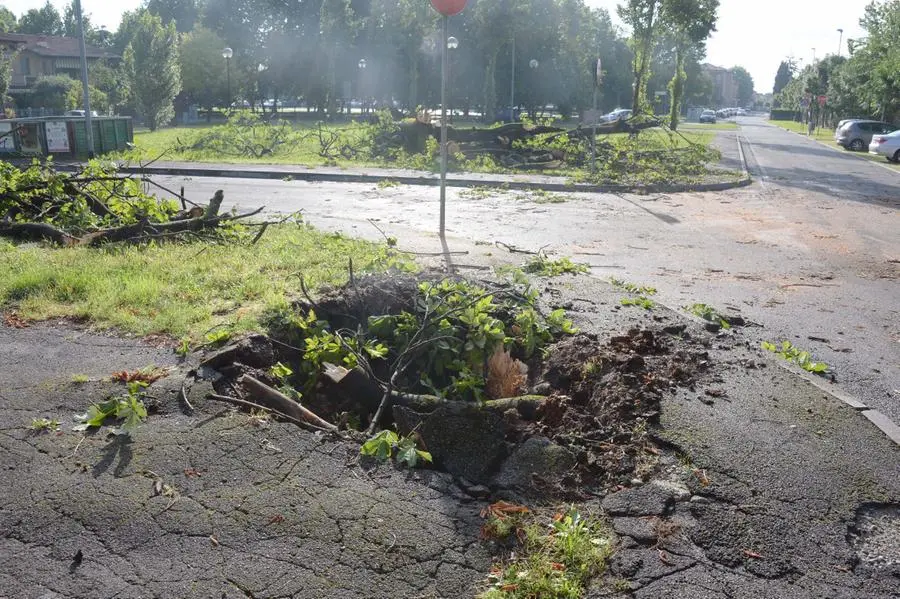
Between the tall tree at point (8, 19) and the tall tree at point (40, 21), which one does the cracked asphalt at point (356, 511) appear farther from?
the tall tree at point (40, 21)

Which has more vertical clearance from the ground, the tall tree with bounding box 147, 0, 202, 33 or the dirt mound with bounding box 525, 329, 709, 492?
the tall tree with bounding box 147, 0, 202, 33

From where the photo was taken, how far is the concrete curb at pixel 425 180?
768 inches

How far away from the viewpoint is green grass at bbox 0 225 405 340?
6.27 metres

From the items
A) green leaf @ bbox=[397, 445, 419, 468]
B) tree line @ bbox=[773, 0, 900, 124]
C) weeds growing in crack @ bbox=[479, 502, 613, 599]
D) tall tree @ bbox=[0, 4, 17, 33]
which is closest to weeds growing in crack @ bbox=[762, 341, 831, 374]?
weeds growing in crack @ bbox=[479, 502, 613, 599]

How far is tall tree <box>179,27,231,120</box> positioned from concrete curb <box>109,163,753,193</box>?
46456 millimetres

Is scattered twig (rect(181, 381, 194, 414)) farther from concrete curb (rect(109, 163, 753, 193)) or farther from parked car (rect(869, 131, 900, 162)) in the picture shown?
parked car (rect(869, 131, 900, 162))

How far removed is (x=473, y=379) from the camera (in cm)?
522

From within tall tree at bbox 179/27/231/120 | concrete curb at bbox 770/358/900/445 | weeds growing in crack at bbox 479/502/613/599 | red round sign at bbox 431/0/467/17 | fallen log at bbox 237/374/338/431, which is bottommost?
weeds growing in crack at bbox 479/502/613/599

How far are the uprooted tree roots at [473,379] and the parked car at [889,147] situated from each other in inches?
1291

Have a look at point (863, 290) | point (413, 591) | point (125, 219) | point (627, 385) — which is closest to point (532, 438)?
point (627, 385)

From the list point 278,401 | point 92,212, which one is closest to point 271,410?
point 278,401

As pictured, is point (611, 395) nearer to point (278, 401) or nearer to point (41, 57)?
point (278, 401)

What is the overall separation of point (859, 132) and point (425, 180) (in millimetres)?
31306

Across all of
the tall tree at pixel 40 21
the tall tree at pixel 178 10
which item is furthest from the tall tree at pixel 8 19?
the tall tree at pixel 178 10
